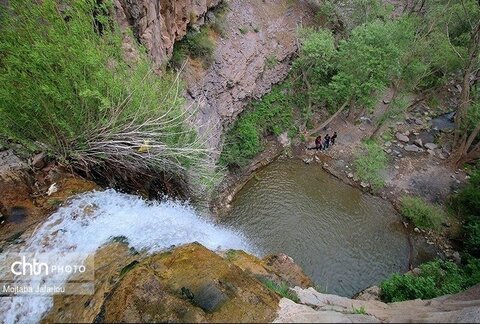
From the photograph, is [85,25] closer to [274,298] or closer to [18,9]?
[18,9]

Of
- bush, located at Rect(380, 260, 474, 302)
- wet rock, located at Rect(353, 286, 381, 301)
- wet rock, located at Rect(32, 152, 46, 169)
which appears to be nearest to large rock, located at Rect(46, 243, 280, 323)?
wet rock, located at Rect(32, 152, 46, 169)

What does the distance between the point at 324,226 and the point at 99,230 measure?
28.7 feet

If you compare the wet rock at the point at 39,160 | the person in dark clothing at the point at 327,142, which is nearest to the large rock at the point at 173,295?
the wet rock at the point at 39,160

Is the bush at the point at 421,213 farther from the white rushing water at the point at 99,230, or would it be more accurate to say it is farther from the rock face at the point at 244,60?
the white rushing water at the point at 99,230

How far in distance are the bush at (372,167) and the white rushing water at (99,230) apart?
355 inches

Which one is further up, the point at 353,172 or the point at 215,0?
the point at 215,0

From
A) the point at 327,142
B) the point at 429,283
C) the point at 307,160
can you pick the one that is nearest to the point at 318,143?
the point at 327,142

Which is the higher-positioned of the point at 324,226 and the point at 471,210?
the point at 471,210

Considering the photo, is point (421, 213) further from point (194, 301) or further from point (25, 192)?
point (25, 192)

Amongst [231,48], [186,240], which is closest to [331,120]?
[231,48]

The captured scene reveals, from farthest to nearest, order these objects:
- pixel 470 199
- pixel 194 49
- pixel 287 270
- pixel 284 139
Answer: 1. pixel 284 139
2. pixel 194 49
3. pixel 470 199
4. pixel 287 270

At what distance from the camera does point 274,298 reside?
4434 millimetres

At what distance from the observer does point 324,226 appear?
1268 cm

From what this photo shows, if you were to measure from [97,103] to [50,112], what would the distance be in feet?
2.70
